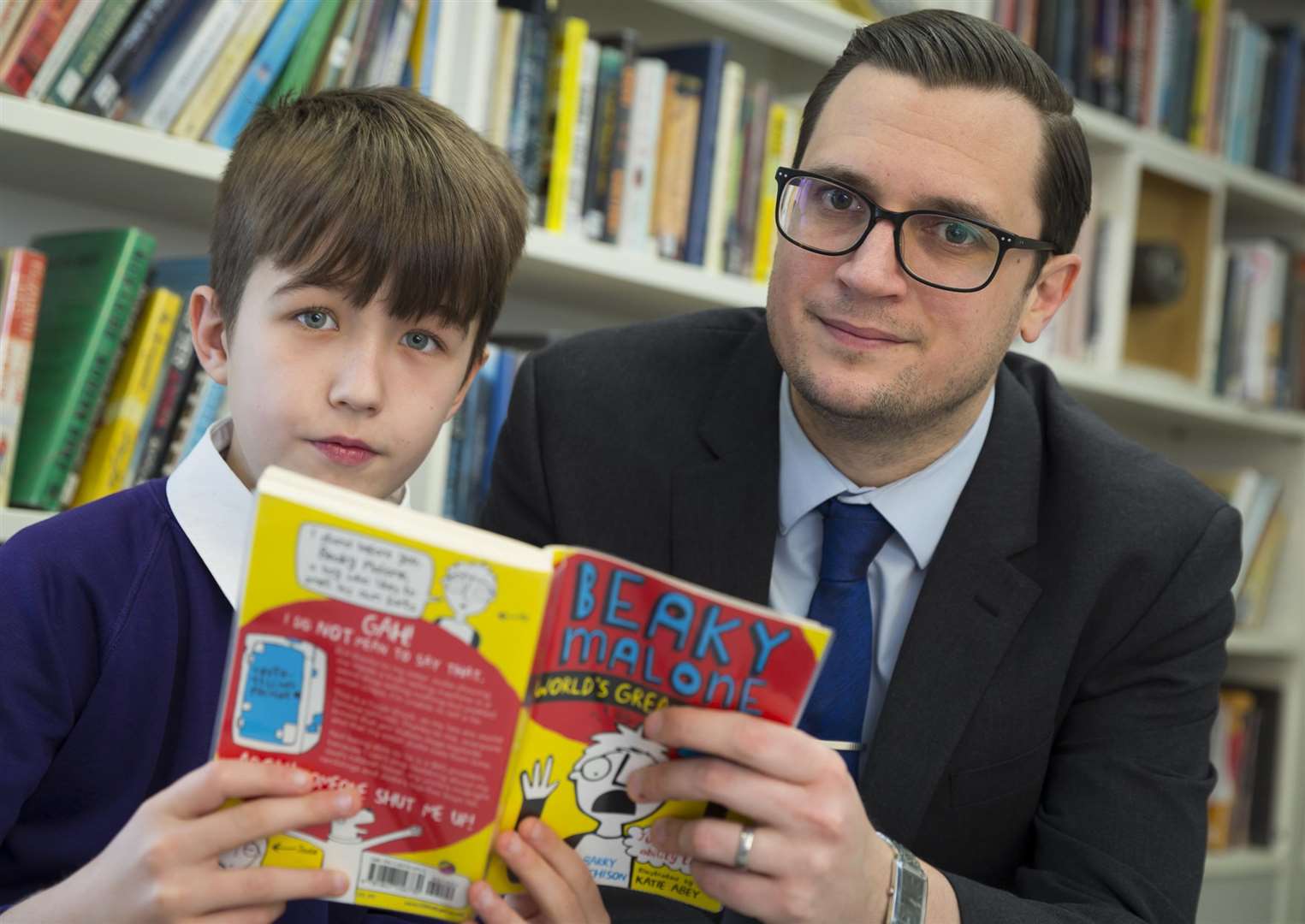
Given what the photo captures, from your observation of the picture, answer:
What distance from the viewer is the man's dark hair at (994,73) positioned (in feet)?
4.48

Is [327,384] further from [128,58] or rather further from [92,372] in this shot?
[128,58]

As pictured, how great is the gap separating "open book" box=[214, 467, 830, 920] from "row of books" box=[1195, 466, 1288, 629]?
2.28m

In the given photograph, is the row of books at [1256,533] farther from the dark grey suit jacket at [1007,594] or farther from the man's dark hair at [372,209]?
the man's dark hair at [372,209]

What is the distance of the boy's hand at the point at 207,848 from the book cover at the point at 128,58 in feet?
3.22

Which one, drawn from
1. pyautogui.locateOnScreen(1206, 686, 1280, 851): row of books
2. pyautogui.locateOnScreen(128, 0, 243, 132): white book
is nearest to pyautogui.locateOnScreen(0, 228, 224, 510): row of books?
pyautogui.locateOnScreen(128, 0, 243, 132): white book

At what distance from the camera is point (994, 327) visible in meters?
1.38

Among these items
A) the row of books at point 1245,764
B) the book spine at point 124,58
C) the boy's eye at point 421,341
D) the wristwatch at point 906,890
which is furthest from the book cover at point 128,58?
the row of books at point 1245,764

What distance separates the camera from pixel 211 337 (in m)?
1.16

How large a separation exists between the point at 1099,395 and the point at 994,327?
1.42 m

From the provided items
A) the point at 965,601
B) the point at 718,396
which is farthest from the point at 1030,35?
the point at 965,601

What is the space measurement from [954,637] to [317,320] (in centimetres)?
70

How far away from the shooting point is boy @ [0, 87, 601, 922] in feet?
3.17

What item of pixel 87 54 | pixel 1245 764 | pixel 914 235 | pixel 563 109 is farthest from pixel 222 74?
pixel 1245 764

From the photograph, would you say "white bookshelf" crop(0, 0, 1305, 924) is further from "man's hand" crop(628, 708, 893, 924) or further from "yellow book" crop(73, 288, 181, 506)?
"man's hand" crop(628, 708, 893, 924)
